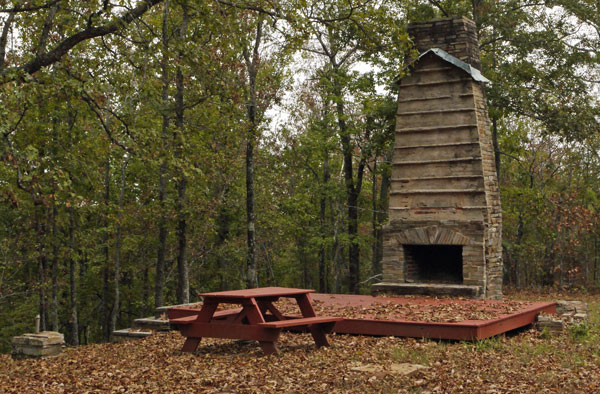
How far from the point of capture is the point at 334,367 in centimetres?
655

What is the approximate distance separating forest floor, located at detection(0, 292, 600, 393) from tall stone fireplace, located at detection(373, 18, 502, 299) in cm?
449

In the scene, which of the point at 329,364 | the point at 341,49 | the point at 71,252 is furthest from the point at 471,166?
the point at 71,252

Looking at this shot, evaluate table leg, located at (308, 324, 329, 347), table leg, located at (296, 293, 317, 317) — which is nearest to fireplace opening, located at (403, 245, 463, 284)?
table leg, located at (296, 293, 317, 317)

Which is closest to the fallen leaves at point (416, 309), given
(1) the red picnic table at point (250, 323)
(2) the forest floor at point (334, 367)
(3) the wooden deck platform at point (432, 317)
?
(3) the wooden deck platform at point (432, 317)

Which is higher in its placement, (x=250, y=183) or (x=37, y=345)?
(x=250, y=183)

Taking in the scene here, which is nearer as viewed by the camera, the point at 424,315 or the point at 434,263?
the point at 424,315

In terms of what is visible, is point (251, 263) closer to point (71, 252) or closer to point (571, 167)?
point (71, 252)

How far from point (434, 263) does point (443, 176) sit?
2.38 m

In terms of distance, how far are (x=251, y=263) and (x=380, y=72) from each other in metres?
8.16

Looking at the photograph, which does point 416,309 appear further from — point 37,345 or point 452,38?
point 452,38

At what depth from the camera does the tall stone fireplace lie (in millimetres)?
13305

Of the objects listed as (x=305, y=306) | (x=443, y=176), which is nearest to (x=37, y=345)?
(x=305, y=306)

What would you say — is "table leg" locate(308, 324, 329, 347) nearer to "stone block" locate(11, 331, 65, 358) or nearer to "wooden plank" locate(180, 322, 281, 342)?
"wooden plank" locate(180, 322, 281, 342)

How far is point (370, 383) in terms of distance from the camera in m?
5.69
